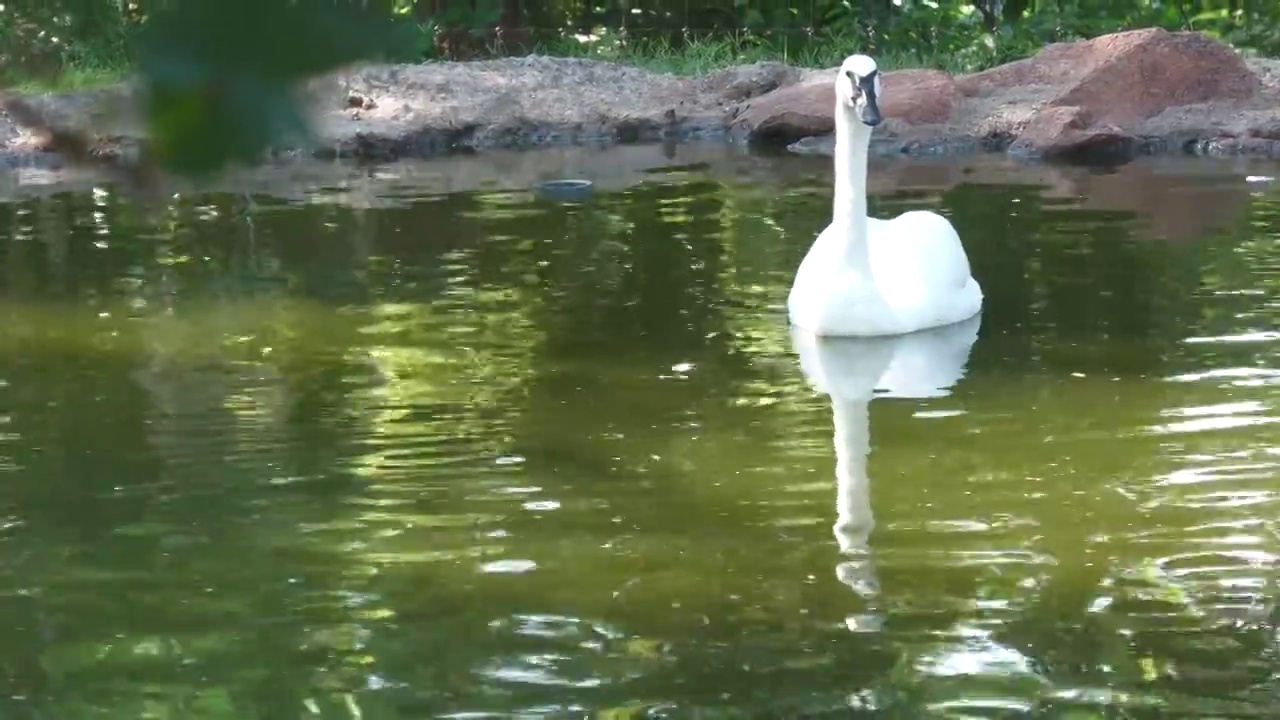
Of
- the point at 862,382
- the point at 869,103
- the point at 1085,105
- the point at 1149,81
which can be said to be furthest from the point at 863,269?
the point at 1149,81

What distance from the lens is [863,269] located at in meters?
9.07

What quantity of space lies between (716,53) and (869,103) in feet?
42.9

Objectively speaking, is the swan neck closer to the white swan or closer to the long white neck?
the white swan

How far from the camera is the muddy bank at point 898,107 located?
16.4 meters

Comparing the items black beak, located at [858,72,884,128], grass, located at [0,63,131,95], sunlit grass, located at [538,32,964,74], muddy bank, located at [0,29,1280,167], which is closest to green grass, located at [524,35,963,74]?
sunlit grass, located at [538,32,964,74]

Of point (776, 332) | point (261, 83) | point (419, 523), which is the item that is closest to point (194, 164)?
point (261, 83)

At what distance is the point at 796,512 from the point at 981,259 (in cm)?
521

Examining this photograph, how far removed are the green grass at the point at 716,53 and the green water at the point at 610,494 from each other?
32.4 feet

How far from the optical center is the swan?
895 centimetres

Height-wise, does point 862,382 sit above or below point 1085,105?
below

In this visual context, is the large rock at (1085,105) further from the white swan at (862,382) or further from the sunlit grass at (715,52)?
the white swan at (862,382)

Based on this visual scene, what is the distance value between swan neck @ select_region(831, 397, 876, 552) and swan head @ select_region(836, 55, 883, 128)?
1643 mm

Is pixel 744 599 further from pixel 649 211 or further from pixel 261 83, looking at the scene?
pixel 649 211

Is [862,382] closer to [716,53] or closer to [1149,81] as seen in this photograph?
[1149,81]
